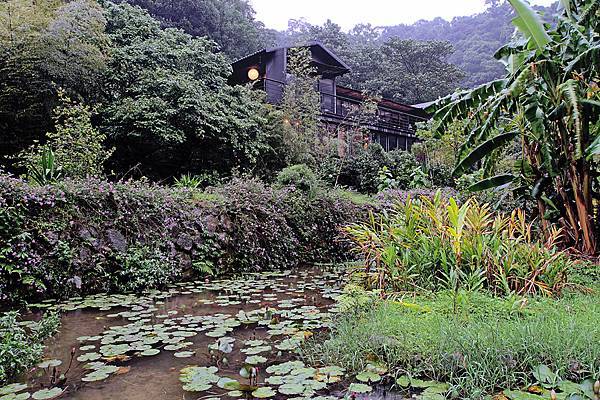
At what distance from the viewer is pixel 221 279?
679cm

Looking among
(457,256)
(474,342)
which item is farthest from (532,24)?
(474,342)

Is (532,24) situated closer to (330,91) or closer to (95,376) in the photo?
(95,376)

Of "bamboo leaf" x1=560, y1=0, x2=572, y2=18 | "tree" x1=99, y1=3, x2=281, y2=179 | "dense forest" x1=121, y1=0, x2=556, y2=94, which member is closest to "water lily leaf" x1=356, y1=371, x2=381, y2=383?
"bamboo leaf" x1=560, y1=0, x2=572, y2=18

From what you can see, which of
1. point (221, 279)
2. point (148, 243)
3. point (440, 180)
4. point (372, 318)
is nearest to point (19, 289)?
point (148, 243)

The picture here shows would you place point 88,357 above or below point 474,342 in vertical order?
below

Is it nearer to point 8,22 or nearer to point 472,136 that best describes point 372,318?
point 472,136

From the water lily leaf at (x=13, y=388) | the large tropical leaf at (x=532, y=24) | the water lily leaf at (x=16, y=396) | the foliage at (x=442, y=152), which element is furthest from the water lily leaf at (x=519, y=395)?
the foliage at (x=442, y=152)

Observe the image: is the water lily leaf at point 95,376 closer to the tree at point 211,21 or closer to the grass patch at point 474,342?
the grass patch at point 474,342

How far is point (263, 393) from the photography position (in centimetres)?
242

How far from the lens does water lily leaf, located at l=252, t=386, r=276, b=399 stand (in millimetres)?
2393

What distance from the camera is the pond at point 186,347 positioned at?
254 centimetres

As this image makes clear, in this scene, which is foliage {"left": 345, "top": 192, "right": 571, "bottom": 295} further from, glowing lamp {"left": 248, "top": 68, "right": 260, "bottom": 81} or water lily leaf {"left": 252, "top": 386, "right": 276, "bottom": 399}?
glowing lamp {"left": 248, "top": 68, "right": 260, "bottom": 81}

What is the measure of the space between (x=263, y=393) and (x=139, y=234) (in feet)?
14.2

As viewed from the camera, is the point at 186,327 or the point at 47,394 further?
the point at 186,327
